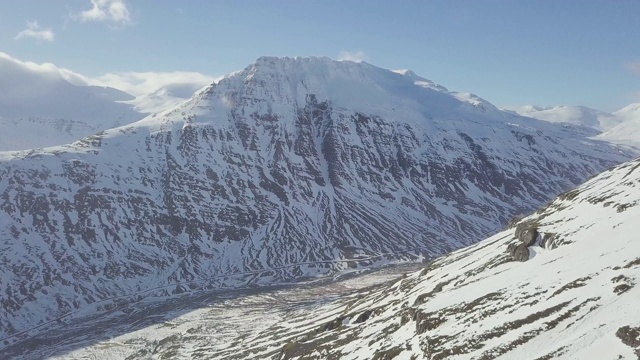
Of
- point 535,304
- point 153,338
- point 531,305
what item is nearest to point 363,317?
point 531,305

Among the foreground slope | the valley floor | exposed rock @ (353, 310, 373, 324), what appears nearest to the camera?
the foreground slope

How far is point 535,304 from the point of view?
53.2 m

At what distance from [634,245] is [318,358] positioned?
49535mm

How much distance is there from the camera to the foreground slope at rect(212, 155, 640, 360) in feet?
142

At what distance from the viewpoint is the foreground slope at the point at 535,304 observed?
43.2 metres

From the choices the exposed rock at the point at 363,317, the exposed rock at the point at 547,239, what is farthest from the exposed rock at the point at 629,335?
the exposed rock at the point at 363,317

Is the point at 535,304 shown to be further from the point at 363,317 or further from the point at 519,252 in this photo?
the point at 363,317

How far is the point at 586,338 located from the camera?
4109 cm

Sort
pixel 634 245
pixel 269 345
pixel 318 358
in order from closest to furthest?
1. pixel 634 245
2. pixel 318 358
3. pixel 269 345

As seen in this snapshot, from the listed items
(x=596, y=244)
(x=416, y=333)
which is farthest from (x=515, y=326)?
(x=596, y=244)

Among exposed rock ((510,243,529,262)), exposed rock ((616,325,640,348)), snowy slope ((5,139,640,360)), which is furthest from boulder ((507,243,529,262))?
exposed rock ((616,325,640,348))

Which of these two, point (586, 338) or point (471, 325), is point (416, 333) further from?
point (586, 338)

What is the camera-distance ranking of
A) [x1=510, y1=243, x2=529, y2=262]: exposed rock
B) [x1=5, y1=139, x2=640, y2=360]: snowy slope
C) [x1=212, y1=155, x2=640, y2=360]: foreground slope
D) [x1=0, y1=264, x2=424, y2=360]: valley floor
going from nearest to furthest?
[x1=212, y1=155, x2=640, y2=360]: foreground slope
[x1=5, y1=139, x2=640, y2=360]: snowy slope
[x1=510, y1=243, x2=529, y2=262]: exposed rock
[x1=0, y1=264, x2=424, y2=360]: valley floor

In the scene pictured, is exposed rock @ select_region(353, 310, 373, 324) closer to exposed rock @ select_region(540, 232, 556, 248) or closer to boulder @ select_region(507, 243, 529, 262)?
boulder @ select_region(507, 243, 529, 262)
